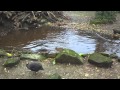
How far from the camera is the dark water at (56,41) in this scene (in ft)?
28.2

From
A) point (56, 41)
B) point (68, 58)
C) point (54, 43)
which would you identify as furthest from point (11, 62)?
point (56, 41)

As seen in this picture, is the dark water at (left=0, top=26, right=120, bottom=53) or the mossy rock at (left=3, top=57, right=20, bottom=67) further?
the dark water at (left=0, top=26, right=120, bottom=53)

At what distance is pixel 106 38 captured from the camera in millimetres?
10336

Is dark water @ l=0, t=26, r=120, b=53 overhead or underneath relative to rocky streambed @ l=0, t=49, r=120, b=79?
underneath

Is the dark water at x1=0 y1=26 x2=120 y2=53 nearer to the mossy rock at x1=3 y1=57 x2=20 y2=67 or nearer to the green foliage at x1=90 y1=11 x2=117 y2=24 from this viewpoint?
the mossy rock at x1=3 y1=57 x2=20 y2=67

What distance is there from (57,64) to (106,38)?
14.1 feet

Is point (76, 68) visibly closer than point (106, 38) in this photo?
Yes

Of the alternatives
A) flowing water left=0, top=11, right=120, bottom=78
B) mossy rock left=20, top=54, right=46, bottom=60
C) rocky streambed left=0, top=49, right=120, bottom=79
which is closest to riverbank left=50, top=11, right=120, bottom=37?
flowing water left=0, top=11, right=120, bottom=78

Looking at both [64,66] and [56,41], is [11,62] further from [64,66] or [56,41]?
[56,41]

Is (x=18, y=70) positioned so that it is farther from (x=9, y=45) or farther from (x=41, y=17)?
(x=41, y=17)

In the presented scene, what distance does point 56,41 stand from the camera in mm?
9461

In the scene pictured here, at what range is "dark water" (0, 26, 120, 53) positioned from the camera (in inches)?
339

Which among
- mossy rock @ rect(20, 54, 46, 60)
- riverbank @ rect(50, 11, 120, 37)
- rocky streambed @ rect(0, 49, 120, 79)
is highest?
rocky streambed @ rect(0, 49, 120, 79)
